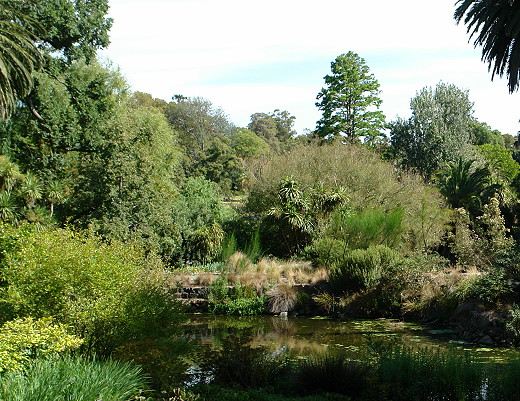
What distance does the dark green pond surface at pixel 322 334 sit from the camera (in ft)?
38.0

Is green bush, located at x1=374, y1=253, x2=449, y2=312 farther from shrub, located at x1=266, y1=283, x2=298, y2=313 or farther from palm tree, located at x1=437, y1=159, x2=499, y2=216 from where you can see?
palm tree, located at x1=437, y1=159, x2=499, y2=216

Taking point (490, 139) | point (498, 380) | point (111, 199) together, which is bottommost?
point (498, 380)

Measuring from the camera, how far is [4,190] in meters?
20.2

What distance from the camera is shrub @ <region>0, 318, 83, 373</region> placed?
5.67m

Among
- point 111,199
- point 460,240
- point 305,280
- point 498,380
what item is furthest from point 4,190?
point 498,380

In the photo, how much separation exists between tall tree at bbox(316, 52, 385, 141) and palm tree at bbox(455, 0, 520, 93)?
28.4 metres

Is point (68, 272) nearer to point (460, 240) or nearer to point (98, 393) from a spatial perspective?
point (98, 393)

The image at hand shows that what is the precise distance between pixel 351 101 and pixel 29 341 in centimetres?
3779

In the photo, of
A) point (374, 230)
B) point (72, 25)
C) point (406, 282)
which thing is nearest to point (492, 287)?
point (406, 282)

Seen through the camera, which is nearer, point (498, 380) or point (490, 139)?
point (498, 380)

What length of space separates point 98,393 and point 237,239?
1841cm

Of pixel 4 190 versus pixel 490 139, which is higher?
pixel 490 139

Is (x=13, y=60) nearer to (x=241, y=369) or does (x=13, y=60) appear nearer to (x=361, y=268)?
(x=241, y=369)

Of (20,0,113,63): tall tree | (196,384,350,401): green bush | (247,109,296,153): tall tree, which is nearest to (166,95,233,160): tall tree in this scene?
(247,109,296,153): tall tree
